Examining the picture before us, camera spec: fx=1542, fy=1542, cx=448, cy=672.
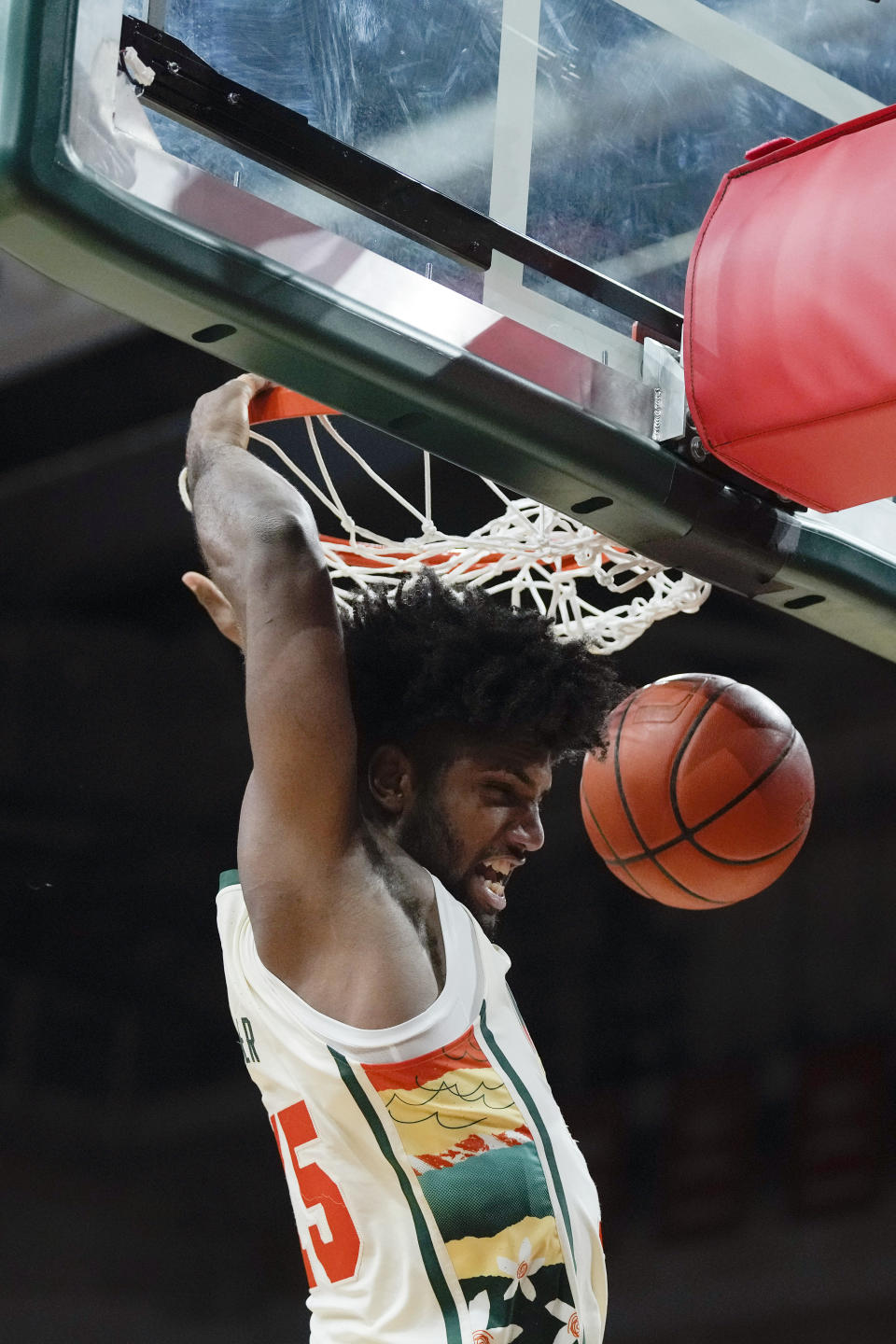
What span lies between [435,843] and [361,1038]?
0.38 m

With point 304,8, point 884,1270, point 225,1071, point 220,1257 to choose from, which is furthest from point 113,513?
point 884,1270

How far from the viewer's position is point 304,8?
1.95m

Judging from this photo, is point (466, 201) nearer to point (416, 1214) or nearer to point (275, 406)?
point (275, 406)

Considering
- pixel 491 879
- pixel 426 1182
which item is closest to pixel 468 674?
pixel 491 879

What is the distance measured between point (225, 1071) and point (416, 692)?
2.90m

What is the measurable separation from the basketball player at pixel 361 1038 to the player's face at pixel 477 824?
8 cm

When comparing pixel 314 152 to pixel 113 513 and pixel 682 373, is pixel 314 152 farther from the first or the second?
pixel 113 513

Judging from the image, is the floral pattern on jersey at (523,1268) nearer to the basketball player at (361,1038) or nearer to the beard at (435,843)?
the basketball player at (361,1038)

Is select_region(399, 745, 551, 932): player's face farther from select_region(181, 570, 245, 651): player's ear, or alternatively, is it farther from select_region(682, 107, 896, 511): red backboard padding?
select_region(682, 107, 896, 511): red backboard padding

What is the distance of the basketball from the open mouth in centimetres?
48

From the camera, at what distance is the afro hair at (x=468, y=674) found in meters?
2.34

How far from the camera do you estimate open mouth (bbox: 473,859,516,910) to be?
90.7 inches

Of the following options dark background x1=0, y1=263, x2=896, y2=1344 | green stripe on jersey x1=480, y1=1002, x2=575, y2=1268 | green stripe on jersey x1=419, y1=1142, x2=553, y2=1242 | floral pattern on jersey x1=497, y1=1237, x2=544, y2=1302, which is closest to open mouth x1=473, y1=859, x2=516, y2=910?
green stripe on jersey x1=480, y1=1002, x2=575, y2=1268

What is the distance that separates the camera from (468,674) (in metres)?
2.37
